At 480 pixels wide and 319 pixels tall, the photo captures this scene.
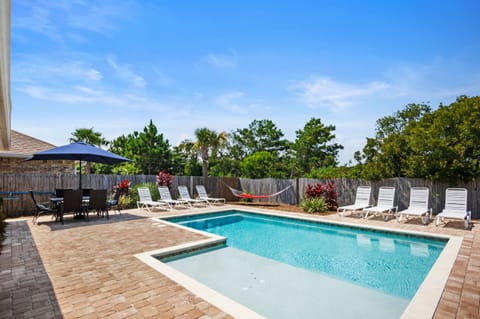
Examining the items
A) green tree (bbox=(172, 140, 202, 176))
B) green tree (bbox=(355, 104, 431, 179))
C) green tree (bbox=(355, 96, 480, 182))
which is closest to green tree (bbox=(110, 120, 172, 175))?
green tree (bbox=(172, 140, 202, 176))

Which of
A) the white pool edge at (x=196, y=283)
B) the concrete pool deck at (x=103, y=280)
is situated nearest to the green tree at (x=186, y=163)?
the concrete pool deck at (x=103, y=280)

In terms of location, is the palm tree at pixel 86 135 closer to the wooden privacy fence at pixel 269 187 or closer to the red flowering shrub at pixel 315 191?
the wooden privacy fence at pixel 269 187

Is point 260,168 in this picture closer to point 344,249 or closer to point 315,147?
point 315,147

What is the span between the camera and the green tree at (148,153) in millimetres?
20844

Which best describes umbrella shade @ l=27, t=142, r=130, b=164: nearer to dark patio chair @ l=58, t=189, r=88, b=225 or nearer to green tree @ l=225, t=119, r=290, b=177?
dark patio chair @ l=58, t=189, r=88, b=225

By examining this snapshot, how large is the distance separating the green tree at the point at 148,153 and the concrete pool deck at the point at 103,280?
14.8 meters

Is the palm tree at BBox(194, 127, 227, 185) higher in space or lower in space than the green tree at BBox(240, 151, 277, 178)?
higher

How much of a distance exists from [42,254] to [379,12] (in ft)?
34.2

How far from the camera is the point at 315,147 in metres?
23.3

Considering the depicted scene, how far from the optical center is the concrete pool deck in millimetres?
2678

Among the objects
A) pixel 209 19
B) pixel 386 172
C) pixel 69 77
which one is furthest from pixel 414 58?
pixel 69 77

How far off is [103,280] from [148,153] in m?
18.4

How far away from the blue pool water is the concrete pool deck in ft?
2.24

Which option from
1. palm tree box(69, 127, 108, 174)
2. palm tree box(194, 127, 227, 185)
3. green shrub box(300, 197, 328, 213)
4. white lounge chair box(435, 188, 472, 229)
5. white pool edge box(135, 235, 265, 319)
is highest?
palm tree box(69, 127, 108, 174)
